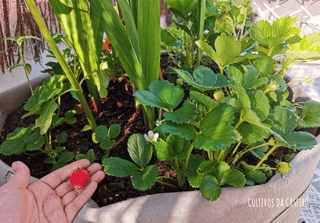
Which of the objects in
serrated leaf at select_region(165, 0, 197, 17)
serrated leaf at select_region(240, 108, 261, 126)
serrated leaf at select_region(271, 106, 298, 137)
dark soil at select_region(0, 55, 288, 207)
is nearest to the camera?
serrated leaf at select_region(240, 108, 261, 126)

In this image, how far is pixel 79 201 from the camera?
0.51m

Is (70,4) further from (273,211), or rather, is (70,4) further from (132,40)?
(273,211)

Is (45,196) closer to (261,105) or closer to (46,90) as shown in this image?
(46,90)

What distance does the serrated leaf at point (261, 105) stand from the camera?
0.36 m

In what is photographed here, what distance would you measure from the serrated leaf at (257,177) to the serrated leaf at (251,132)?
116 millimetres

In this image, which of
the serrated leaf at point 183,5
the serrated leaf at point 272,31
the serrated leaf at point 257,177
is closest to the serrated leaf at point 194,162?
the serrated leaf at point 257,177

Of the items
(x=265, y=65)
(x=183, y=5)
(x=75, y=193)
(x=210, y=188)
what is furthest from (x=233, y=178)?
(x=183, y=5)

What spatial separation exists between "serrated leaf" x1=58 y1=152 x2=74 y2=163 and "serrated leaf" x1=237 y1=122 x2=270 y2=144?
1.44 feet

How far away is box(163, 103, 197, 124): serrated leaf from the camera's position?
36cm

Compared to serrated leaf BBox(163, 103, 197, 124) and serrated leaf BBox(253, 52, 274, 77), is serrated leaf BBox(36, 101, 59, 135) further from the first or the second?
serrated leaf BBox(253, 52, 274, 77)

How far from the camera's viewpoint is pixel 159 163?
0.58m

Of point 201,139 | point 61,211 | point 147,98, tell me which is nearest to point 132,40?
point 147,98

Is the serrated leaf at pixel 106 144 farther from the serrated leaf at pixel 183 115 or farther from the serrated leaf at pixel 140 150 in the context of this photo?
the serrated leaf at pixel 183 115

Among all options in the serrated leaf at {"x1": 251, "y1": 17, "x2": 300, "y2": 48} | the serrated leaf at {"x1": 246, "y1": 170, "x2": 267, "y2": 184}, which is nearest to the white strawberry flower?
the serrated leaf at {"x1": 246, "y1": 170, "x2": 267, "y2": 184}
